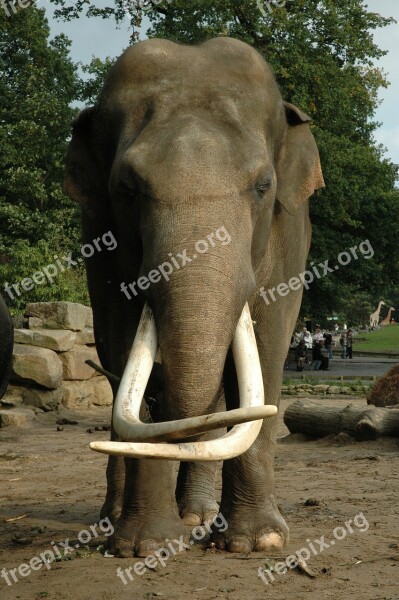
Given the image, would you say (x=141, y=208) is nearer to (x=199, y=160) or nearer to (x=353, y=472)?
(x=199, y=160)

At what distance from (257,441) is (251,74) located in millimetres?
2032

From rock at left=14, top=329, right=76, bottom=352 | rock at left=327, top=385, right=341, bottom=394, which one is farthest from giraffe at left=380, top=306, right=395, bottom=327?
rock at left=14, top=329, right=76, bottom=352

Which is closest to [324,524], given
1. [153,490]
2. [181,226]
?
[153,490]

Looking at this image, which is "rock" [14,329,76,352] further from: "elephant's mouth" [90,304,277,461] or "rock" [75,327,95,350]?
"elephant's mouth" [90,304,277,461]

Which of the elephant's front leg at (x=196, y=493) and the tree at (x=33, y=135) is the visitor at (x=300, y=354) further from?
the elephant's front leg at (x=196, y=493)

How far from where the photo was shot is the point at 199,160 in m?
4.69

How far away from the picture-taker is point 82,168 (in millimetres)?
5852

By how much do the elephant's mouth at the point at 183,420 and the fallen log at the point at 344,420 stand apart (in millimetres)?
6008

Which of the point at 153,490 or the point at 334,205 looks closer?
the point at 153,490

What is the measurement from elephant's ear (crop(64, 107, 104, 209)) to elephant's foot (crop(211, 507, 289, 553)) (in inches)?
79.3

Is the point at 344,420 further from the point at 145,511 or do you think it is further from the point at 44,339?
the point at 44,339

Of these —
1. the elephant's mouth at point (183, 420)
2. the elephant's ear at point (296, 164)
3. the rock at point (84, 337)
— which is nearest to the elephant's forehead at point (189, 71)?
the elephant's ear at point (296, 164)

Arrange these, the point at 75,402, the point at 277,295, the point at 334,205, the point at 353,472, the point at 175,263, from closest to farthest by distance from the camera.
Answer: the point at 175,263, the point at 277,295, the point at 353,472, the point at 75,402, the point at 334,205

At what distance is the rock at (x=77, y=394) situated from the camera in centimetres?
1625
